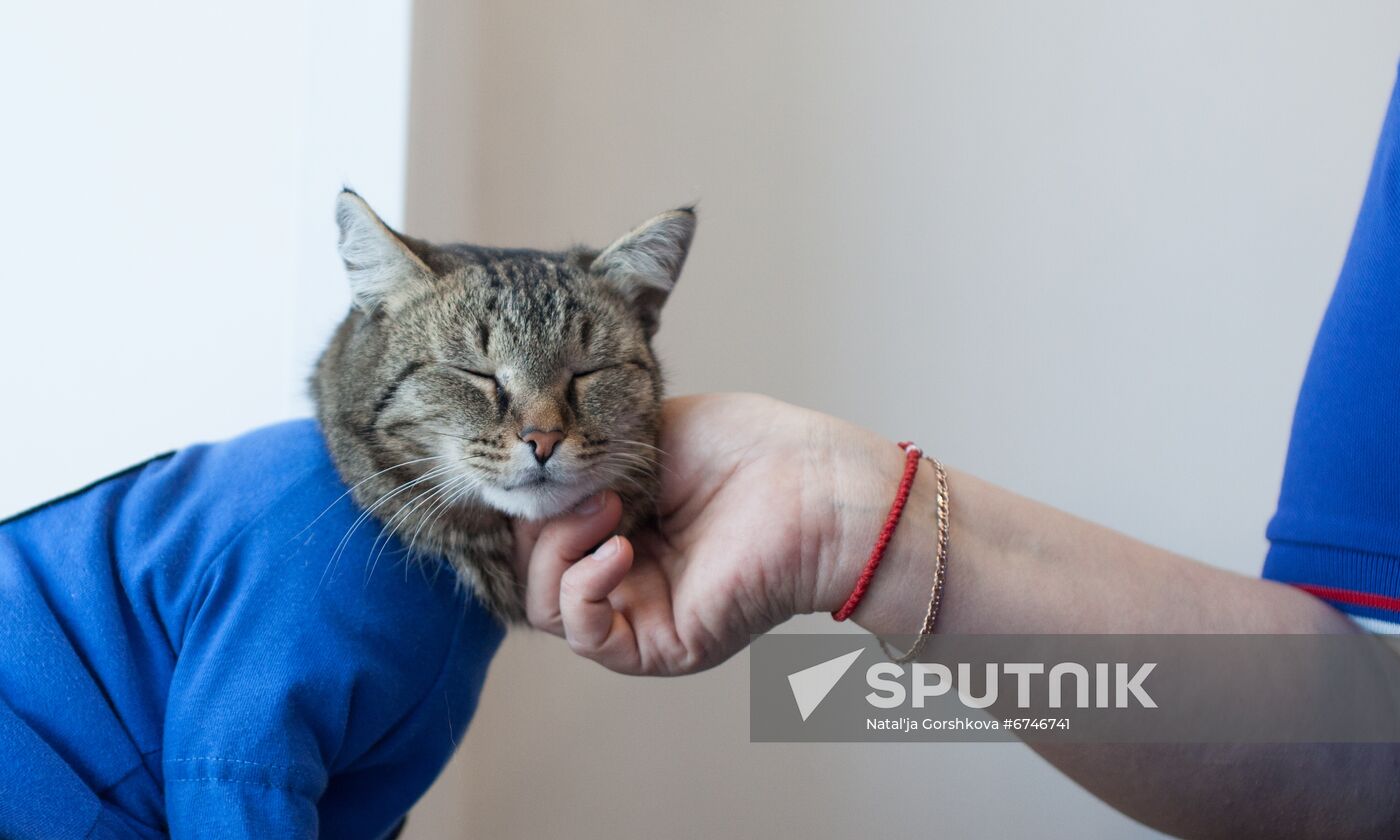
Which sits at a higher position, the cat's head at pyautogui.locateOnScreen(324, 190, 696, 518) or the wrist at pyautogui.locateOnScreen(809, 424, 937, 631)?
the cat's head at pyautogui.locateOnScreen(324, 190, 696, 518)

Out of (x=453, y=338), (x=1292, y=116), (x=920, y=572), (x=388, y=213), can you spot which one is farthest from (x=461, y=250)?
(x=1292, y=116)

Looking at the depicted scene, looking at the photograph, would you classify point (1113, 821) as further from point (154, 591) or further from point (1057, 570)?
point (154, 591)

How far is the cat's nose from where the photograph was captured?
2.85ft

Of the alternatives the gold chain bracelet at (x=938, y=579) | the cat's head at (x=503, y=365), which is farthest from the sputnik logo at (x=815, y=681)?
the cat's head at (x=503, y=365)

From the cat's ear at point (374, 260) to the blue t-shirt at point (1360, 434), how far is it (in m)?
0.86

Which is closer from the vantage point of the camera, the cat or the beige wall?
the cat

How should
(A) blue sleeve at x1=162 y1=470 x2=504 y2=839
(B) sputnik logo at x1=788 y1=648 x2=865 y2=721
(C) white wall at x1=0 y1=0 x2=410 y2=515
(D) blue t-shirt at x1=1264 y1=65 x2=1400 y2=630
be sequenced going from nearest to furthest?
1. (A) blue sleeve at x1=162 y1=470 x2=504 y2=839
2. (D) blue t-shirt at x1=1264 y1=65 x2=1400 y2=630
3. (C) white wall at x1=0 y1=0 x2=410 y2=515
4. (B) sputnik logo at x1=788 y1=648 x2=865 y2=721

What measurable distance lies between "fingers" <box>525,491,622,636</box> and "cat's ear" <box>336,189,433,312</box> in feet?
0.85

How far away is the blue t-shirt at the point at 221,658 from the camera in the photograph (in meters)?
0.85

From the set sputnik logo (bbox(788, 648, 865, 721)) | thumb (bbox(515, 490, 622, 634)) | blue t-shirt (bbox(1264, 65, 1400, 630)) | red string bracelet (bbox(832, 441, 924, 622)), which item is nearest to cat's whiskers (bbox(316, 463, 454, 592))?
thumb (bbox(515, 490, 622, 634))

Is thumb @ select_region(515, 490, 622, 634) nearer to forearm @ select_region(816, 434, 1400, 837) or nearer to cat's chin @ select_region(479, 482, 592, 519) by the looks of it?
cat's chin @ select_region(479, 482, 592, 519)

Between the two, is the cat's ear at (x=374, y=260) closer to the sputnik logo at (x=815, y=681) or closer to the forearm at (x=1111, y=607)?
the forearm at (x=1111, y=607)

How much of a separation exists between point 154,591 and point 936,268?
1.25 m

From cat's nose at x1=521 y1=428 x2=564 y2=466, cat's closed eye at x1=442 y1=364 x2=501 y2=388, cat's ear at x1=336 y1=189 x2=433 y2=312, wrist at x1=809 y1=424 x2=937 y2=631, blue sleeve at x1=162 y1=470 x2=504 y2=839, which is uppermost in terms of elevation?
cat's ear at x1=336 y1=189 x2=433 y2=312
